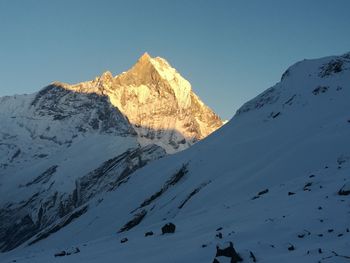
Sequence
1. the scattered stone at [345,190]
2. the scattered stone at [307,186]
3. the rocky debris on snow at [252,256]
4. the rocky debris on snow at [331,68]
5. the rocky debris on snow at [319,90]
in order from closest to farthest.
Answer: the rocky debris on snow at [252,256] < the scattered stone at [345,190] < the scattered stone at [307,186] < the rocky debris on snow at [319,90] < the rocky debris on snow at [331,68]

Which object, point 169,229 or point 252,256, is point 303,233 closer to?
point 252,256

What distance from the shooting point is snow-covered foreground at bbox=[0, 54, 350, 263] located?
17.1 metres

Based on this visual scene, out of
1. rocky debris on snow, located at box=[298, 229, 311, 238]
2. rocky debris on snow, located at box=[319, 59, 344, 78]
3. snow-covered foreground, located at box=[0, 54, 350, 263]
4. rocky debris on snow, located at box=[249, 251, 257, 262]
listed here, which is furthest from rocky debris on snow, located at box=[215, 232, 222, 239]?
rocky debris on snow, located at box=[319, 59, 344, 78]

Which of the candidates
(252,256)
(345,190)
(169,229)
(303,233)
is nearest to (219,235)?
(303,233)

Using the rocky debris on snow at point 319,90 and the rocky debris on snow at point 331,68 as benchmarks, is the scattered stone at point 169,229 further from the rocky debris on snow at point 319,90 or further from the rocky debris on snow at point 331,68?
the rocky debris on snow at point 331,68

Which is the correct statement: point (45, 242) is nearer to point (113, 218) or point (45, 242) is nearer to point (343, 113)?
point (113, 218)

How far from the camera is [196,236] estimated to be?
67.0ft

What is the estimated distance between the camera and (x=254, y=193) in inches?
1345

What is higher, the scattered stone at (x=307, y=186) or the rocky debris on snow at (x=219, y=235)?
the scattered stone at (x=307, y=186)

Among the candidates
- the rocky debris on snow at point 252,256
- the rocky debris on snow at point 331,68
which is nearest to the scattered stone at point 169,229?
the rocky debris on snow at point 252,256

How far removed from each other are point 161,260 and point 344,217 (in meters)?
5.79

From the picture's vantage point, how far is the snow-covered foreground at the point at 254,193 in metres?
17.1

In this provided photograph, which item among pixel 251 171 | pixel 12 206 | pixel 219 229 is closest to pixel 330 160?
pixel 251 171

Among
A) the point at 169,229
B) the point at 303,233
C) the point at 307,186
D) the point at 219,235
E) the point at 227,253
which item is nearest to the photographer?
the point at 227,253
